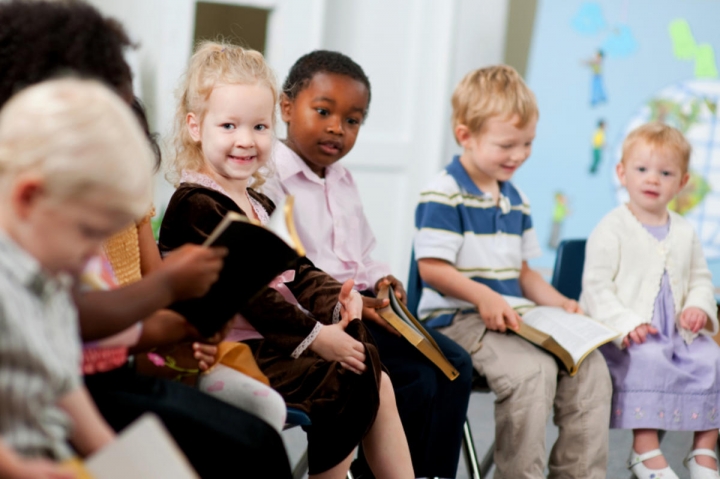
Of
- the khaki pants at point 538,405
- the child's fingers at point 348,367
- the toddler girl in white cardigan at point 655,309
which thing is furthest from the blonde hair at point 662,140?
the child's fingers at point 348,367

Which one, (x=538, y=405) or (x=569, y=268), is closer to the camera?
(x=538, y=405)

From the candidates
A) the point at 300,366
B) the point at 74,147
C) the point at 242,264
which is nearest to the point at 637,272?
the point at 300,366

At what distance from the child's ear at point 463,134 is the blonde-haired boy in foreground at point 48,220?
147 cm

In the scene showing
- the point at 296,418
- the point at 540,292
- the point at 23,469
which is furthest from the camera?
the point at 540,292

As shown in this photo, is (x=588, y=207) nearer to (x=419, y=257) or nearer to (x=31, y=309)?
(x=419, y=257)

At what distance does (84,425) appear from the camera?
0.92 m

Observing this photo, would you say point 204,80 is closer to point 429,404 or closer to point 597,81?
point 429,404

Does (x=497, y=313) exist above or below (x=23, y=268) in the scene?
below

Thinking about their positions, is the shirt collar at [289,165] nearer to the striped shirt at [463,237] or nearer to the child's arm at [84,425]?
the striped shirt at [463,237]

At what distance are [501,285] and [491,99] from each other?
0.47m

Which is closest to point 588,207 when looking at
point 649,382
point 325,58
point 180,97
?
point 649,382

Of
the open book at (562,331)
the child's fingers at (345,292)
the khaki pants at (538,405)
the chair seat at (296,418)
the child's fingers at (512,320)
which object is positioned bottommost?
the khaki pants at (538,405)

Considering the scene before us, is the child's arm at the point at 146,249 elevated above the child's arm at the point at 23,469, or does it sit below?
above

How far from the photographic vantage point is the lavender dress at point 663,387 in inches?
81.2
